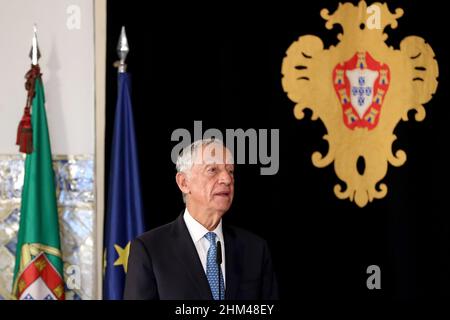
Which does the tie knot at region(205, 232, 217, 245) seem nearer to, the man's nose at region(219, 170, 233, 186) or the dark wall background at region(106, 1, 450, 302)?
the man's nose at region(219, 170, 233, 186)

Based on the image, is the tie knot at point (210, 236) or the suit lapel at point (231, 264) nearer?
the suit lapel at point (231, 264)

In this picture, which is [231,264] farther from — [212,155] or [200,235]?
[212,155]

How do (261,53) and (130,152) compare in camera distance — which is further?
(261,53)

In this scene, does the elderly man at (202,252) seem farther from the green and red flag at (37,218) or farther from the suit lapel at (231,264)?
the green and red flag at (37,218)

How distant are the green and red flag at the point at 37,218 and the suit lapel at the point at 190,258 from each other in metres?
1.32

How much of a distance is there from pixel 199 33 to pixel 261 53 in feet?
1.14

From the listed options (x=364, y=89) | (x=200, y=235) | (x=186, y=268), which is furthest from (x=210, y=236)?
(x=364, y=89)

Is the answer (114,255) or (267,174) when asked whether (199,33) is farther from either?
(114,255)

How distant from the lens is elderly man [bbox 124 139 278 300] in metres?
2.00

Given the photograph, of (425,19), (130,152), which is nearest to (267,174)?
(130,152)

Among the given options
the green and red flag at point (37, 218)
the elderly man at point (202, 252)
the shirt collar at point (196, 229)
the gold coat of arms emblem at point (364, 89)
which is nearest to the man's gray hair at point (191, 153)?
the elderly man at point (202, 252)

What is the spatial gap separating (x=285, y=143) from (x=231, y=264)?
5.05 feet

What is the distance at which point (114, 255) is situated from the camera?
3188mm

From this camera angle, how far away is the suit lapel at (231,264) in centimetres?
201
